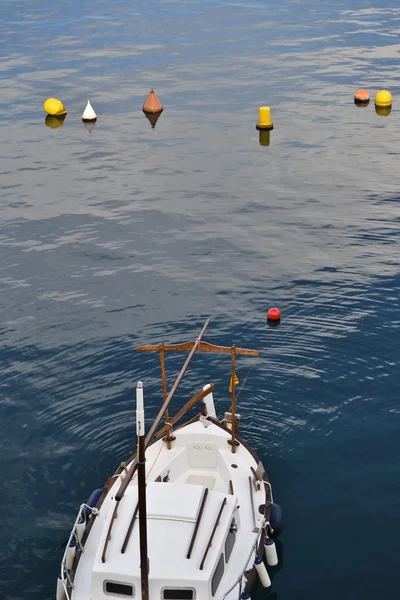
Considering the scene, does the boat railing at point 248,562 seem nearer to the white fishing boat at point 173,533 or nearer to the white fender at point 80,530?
the white fishing boat at point 173,533

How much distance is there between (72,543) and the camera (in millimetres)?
27484

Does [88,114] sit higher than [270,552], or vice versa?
[88,114]

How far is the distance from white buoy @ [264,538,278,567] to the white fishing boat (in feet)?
0.11

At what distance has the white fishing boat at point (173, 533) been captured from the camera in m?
24.7

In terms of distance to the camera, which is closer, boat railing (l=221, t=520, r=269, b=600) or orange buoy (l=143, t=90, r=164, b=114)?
boat railing (l=221, t=520, r=269, b=600)

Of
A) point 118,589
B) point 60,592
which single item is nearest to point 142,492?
point 118,589

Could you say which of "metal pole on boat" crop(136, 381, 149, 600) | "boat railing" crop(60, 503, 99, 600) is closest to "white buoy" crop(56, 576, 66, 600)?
"boat railing" crop(60, 503, 99, 600)

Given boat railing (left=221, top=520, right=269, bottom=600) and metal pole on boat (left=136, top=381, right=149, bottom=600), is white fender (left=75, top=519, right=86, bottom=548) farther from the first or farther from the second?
boat railing (left=221, top=520, right=269, bottom=600)

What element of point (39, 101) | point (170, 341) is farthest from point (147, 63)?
point (170, 341)

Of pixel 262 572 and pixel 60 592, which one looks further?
pixel 262 572

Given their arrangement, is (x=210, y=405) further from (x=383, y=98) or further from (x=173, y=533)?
(x=383, y=98)

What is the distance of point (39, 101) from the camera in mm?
82188

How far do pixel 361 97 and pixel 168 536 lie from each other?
196 ft

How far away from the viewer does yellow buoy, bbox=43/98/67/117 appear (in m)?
77.6
